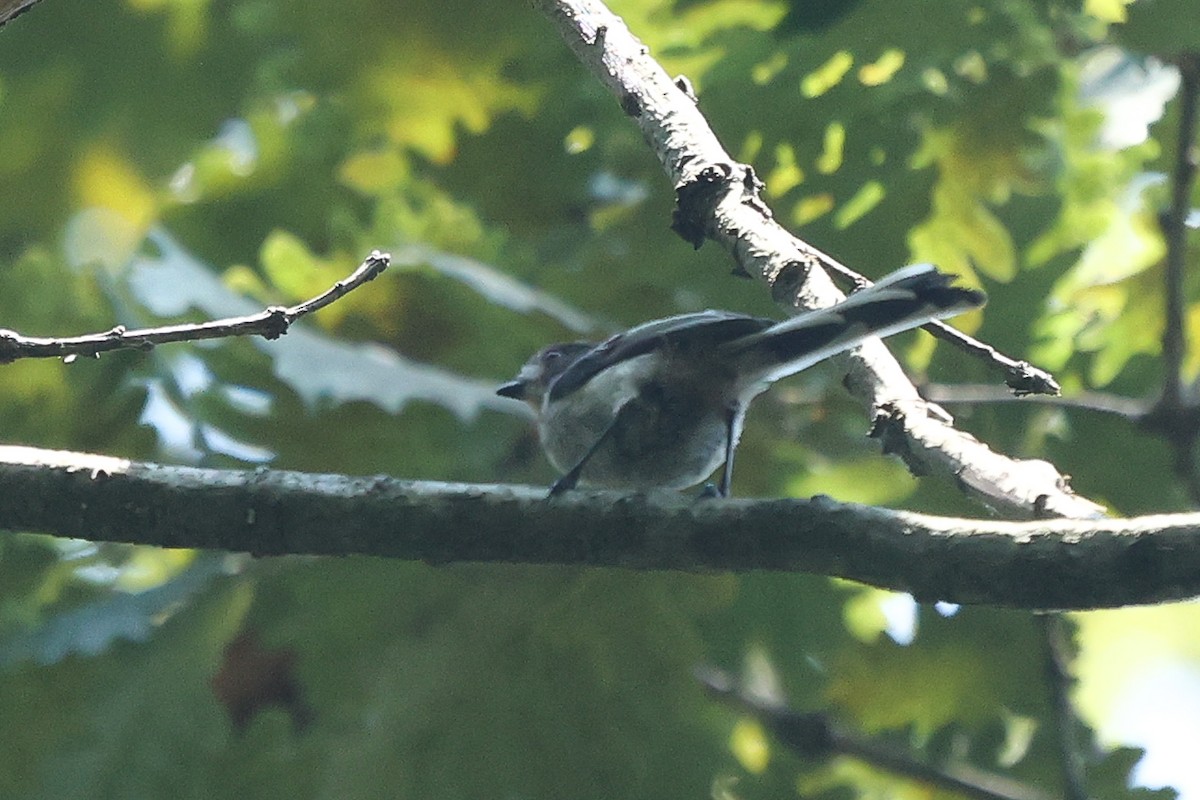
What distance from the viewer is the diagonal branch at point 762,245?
6.29ft

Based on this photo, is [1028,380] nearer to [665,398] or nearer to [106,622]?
[665,398]

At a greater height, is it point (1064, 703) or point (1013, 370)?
point (1064, 703)

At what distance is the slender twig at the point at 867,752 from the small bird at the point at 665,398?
4.36 feet

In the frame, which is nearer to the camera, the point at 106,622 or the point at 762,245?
the point at 762,245

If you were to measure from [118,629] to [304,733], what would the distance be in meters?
0.72

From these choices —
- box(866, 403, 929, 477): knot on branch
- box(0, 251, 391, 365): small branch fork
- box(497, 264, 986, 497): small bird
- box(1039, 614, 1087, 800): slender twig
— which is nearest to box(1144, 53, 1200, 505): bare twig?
box(1039, 614, 1087, 800): slender twig

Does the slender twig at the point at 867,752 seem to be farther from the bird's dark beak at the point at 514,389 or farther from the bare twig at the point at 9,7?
the bare twig at the point at 9,7

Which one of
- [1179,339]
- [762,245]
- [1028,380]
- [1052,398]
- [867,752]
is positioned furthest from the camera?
[867,752]

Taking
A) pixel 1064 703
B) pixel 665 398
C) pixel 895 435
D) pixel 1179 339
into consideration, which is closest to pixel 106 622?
pixel 665 398

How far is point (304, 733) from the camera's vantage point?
4.00 m

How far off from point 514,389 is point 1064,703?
5.55 feet

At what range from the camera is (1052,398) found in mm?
3555

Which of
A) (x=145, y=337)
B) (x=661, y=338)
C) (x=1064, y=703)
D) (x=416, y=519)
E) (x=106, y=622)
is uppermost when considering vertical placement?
(x=661, y=338)

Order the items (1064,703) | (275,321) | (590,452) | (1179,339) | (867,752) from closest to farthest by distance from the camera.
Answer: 1. (275,321)
2. (590,452)
3. (1179,339)
4. (1064,703)
5. (867,752)
